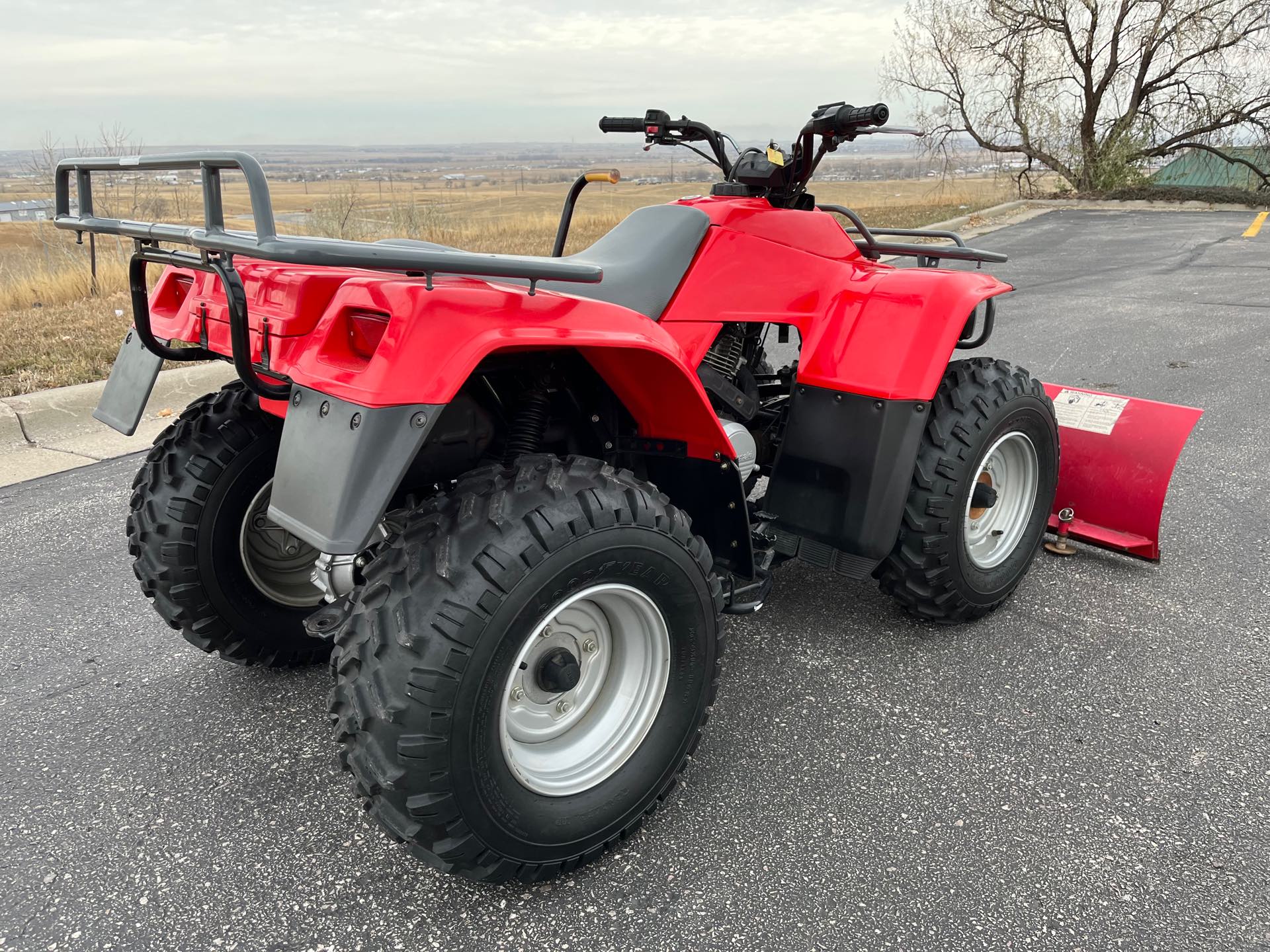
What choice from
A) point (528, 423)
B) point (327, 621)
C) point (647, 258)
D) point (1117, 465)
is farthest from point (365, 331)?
point (1117, 465)

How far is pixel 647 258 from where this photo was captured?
256 centimetres

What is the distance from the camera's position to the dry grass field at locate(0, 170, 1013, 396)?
5.72 metres

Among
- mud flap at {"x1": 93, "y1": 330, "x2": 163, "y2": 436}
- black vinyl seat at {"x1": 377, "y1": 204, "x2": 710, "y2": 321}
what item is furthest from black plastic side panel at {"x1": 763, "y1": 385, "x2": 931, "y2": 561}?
mud flap at {"x1": 93, "y1": 330, "x2": 163, "y2": 436}

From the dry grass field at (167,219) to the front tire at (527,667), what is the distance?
80cm

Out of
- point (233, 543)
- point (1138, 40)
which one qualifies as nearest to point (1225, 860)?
point (233, 543)

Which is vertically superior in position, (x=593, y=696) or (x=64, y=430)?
(x=593, y=696)

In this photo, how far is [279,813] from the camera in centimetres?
226

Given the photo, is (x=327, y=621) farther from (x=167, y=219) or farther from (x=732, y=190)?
(x=732, y=190)

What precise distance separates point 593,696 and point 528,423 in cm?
73

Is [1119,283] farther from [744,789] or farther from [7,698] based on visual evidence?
[7,698]

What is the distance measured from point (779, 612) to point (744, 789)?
1.03 metres

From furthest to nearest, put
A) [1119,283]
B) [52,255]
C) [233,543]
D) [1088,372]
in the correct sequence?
1. [1119,283]
2. [52,255]
3. [1088,372]
4. [233,543]

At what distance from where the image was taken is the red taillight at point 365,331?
69.1 inches

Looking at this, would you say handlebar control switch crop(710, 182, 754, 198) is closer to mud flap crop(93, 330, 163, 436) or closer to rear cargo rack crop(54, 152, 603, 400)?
rear cargo rack crop(54, 152, 603, 400)
